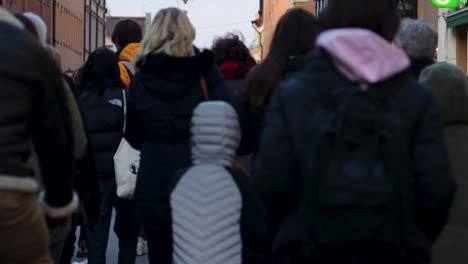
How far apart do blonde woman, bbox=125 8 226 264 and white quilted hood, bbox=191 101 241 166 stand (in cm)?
48

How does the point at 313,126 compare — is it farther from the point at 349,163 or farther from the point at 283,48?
the point at 283,48

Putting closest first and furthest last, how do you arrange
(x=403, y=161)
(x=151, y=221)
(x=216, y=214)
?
1. (x=403, y=161)
2. (x=216, y=214)
3. (x=151, y=221)

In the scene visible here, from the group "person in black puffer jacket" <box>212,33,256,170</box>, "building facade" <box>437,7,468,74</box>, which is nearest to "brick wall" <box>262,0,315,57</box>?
"building facade" <box>437,7,468,74</box>

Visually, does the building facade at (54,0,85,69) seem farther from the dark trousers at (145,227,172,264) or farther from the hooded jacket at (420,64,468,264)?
the hooded jacket at (420,64,468,264)

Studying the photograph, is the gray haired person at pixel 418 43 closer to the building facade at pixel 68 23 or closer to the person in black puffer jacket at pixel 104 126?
the person in black puffer jacket at pixel 104 126

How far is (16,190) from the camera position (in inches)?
146

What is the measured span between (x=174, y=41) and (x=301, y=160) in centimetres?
255

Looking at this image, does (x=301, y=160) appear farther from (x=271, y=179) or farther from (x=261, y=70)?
(x=261, y=70)

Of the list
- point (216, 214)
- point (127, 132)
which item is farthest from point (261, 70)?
point (127, 132)

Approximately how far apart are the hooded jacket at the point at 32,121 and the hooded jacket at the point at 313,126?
0.77 metres

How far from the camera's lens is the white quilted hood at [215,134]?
17.4 feet

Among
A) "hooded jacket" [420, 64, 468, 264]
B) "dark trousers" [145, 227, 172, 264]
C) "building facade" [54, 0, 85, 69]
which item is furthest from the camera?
"building facade" [54, 0, 85, 69]

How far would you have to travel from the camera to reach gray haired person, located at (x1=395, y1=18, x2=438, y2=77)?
19.7 ft

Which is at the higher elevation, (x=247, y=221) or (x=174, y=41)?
(x=174, y=41)
